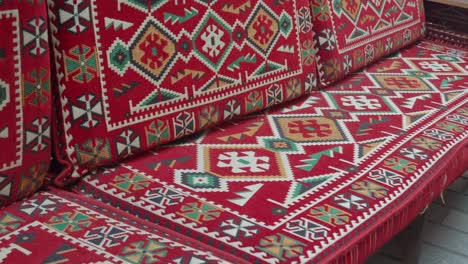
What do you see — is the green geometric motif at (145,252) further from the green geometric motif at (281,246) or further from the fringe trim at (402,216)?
the fringe trim at (402,216)

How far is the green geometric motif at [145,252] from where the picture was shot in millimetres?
1078

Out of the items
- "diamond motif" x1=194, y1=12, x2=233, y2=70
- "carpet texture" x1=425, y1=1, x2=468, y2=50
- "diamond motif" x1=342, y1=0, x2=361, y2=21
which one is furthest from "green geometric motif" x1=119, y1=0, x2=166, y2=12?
"carpet texture" x1=425, y1=1, x2=468, y2=50

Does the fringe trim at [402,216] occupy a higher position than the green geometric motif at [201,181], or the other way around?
the green geometric motif at [201,181]

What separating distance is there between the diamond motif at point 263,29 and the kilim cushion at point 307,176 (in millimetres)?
189

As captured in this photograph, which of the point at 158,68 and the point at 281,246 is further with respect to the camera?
the point at 158,68

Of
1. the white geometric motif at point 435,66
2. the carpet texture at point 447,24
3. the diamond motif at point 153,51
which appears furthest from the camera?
the carpet texture at point 447,24

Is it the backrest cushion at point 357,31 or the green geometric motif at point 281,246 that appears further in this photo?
the backrest cushion at point 357,31

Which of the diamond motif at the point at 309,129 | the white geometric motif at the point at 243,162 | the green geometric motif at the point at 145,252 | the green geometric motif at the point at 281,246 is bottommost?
the green geometric motif at the point at 281,246

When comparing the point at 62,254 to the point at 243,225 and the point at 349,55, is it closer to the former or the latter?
the point at 243,225

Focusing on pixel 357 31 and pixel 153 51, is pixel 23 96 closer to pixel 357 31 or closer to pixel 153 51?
pixel 153 51

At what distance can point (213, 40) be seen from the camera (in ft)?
5.15

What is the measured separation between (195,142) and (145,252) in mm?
495

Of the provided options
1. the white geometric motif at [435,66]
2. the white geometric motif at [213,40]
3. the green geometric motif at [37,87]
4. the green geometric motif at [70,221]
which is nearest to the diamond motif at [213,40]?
the white geometric motif at [213,40]

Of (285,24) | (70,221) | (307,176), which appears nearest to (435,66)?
(285,24)
